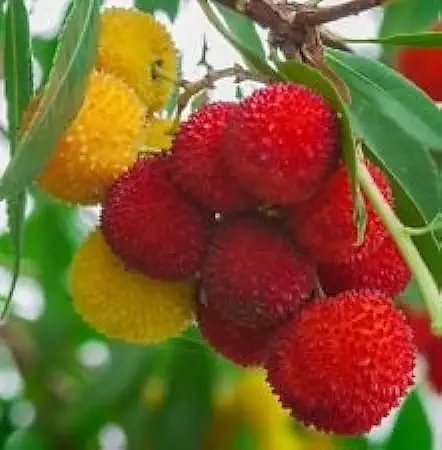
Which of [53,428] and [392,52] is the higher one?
[392,52]

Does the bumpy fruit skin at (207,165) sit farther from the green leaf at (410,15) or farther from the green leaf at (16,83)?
the green leaf at (410,15)

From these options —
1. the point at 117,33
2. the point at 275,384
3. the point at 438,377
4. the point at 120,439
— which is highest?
the point at 117,33

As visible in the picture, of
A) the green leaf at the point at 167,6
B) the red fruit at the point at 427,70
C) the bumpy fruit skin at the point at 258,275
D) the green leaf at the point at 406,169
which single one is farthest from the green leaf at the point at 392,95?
the green leaf at the point at 167,6

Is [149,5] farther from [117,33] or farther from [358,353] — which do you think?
[358,353]

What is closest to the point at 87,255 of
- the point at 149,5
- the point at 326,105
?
the point at 326,105

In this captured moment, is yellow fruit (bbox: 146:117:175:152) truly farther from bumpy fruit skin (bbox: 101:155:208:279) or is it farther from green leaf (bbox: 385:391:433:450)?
green leaf (bbox: 385:391:433:450)
